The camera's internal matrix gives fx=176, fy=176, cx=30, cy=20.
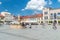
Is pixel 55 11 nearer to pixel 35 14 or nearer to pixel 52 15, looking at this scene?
pixel 52 15

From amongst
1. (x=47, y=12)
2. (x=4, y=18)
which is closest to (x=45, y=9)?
(x=47, y=12)

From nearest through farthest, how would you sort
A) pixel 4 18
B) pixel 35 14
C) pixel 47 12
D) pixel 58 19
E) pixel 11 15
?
pixel 58 19, pixel 47 12, pixel 35 14, pixel 4 18, pixel 11 15

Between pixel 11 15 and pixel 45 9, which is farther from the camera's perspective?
pixel 11 15

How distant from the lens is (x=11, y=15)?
15200 cm

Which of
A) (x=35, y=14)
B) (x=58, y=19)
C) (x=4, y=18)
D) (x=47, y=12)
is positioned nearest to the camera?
(x=58, y=19)

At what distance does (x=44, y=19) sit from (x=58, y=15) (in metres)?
8.54

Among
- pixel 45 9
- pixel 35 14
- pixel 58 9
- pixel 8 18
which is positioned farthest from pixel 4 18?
pixel 58 9

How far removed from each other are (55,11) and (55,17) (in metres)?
3.26

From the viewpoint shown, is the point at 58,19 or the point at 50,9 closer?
the point at 58,19

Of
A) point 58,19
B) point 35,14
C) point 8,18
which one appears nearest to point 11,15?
point 8,18

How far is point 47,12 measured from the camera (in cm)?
9388

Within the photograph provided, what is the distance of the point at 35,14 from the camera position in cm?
12031

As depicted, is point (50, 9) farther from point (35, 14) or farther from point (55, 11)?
point (35, 14)

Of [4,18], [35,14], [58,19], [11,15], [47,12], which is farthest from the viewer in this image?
[11,15]
